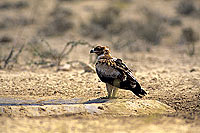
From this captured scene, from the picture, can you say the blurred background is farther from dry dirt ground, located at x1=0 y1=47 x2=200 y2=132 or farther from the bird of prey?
the bird of prey

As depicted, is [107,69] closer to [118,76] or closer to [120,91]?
[118,76]

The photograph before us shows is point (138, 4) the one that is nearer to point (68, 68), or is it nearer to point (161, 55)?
point (161, 55)

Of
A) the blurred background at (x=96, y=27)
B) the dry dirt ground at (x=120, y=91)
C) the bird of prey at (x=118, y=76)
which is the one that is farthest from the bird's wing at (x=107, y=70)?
the blurred background at (x=96, y=27)

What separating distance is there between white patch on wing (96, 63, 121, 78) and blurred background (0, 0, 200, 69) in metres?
4.31

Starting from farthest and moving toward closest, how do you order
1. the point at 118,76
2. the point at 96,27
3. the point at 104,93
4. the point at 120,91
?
the point at 96,27 → the point at 120,91 → the point at 104,93 → the point at 118,76

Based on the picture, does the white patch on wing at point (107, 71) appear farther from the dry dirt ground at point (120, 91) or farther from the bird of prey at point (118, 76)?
the dry dirt ground at point (120, 91)

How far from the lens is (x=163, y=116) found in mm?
6191

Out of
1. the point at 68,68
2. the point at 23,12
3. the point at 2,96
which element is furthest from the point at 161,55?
the point at 23,12

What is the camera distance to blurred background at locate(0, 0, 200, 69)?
13875 millimetres

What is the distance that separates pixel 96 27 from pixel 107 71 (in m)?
11.1

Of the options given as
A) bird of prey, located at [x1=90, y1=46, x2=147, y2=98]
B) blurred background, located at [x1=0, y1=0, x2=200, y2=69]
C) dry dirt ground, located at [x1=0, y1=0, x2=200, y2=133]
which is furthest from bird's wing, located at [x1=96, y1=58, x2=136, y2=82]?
blurred background, located at [x1=0, y1=0, x2=200, y2=69]

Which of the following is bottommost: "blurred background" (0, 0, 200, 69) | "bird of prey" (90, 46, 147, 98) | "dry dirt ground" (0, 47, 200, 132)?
"dry dirt ground" (0, 47, 200, 132)

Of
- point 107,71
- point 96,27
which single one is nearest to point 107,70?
point 107,71

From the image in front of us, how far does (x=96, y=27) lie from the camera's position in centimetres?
1745
